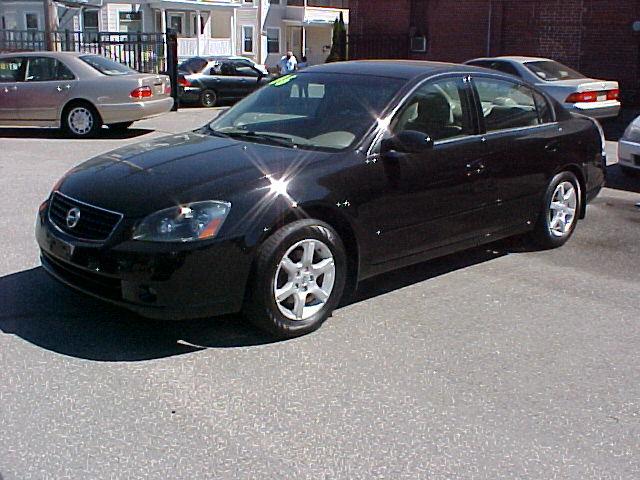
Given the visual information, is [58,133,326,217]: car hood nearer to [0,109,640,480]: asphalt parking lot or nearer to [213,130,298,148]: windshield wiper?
[213,130,298,148]: windshield wiper

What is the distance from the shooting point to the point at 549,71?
1447 cm

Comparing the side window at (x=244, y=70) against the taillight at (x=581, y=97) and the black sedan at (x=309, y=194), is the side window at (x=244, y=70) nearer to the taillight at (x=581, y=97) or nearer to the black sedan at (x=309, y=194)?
the taillight at (x=581, y=97)

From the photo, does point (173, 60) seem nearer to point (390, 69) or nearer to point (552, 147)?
point (552, 147)

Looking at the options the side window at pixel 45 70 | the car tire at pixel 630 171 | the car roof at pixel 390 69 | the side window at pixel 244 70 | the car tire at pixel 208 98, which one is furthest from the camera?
the side window at pixel 244 70

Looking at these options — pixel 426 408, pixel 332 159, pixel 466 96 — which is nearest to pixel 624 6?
pixel 466 96

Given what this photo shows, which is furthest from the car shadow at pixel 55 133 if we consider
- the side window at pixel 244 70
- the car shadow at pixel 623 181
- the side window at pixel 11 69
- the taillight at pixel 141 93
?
the car shadow at pixel 623 181

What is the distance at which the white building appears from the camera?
37.9 m

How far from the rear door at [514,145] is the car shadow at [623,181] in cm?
380

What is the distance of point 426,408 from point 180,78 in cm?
1849

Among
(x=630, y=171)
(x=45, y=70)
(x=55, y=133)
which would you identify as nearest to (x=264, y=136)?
(x=630, y=171)

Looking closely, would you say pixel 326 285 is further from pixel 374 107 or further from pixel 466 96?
pixel 466 96

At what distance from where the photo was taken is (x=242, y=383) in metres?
4.07

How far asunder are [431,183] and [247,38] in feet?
131

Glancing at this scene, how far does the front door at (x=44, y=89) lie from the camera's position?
1385cm
